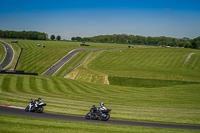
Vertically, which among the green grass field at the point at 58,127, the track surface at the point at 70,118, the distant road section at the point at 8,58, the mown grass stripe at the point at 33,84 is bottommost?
the mown grass stripe at the point at 33,84

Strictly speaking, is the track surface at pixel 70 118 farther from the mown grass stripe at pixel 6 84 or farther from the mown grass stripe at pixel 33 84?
the mown grass stripe at pixel 33 84

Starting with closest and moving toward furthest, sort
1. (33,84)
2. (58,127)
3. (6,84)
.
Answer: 1. (58,127)
2. (6,84)
3. (33,84)

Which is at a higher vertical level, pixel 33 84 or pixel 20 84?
pixel 20 84

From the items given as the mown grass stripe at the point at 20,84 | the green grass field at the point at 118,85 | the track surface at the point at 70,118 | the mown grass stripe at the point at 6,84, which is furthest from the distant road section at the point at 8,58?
the track surface at the point at 70,118

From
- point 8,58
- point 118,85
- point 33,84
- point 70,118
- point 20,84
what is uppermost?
point 8,58

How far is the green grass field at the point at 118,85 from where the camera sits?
1069 inches

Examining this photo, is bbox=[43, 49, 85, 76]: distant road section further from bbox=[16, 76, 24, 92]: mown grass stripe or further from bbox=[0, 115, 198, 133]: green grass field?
bbox=[0, 115, 198, 133]: green grass field

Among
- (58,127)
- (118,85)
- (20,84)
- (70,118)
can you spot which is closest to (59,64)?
(118,85)

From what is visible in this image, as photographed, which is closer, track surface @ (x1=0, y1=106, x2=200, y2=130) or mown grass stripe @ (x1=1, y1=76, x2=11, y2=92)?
track surface @ (x1=0, y1=106, x2=200, y2=130)

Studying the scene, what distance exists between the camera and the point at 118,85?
60188 mm

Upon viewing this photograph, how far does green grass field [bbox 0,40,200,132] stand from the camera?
27156mm

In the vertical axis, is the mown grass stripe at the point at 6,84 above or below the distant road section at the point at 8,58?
below

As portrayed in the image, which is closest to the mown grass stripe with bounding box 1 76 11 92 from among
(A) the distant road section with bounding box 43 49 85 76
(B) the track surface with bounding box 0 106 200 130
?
(B) the track surface with bounding box 0 106 200 130

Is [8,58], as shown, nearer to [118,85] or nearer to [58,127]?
[118,85]
